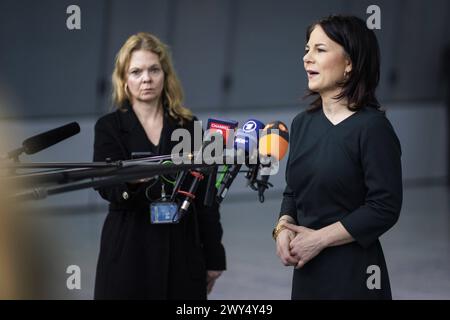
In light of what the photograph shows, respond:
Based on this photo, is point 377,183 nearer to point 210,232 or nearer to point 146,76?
point 210,232

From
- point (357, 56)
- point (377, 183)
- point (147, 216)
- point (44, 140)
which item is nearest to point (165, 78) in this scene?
point (147, 216)

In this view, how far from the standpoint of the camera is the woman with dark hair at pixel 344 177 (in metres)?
3.46

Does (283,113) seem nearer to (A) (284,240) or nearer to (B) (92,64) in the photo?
(B) (92,64)

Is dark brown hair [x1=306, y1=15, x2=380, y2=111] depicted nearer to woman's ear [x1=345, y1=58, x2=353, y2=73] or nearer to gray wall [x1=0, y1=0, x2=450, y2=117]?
woman's ear [x1=345, y1=58, x2=353, y2=73]

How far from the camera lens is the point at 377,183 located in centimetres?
343

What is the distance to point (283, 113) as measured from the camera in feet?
46.8

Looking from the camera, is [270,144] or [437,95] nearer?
[270,144]

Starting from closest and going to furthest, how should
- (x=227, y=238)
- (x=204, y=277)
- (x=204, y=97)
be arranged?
(x=204, y=277)
(x=227, y=238)
(x=204, y=97)

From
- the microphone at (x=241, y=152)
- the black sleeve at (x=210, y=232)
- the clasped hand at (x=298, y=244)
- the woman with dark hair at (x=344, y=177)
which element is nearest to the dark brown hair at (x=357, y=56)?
the woman with dark hair at (x=344, y=177)

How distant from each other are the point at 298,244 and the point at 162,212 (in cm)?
111

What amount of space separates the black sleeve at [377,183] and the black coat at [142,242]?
147cm
